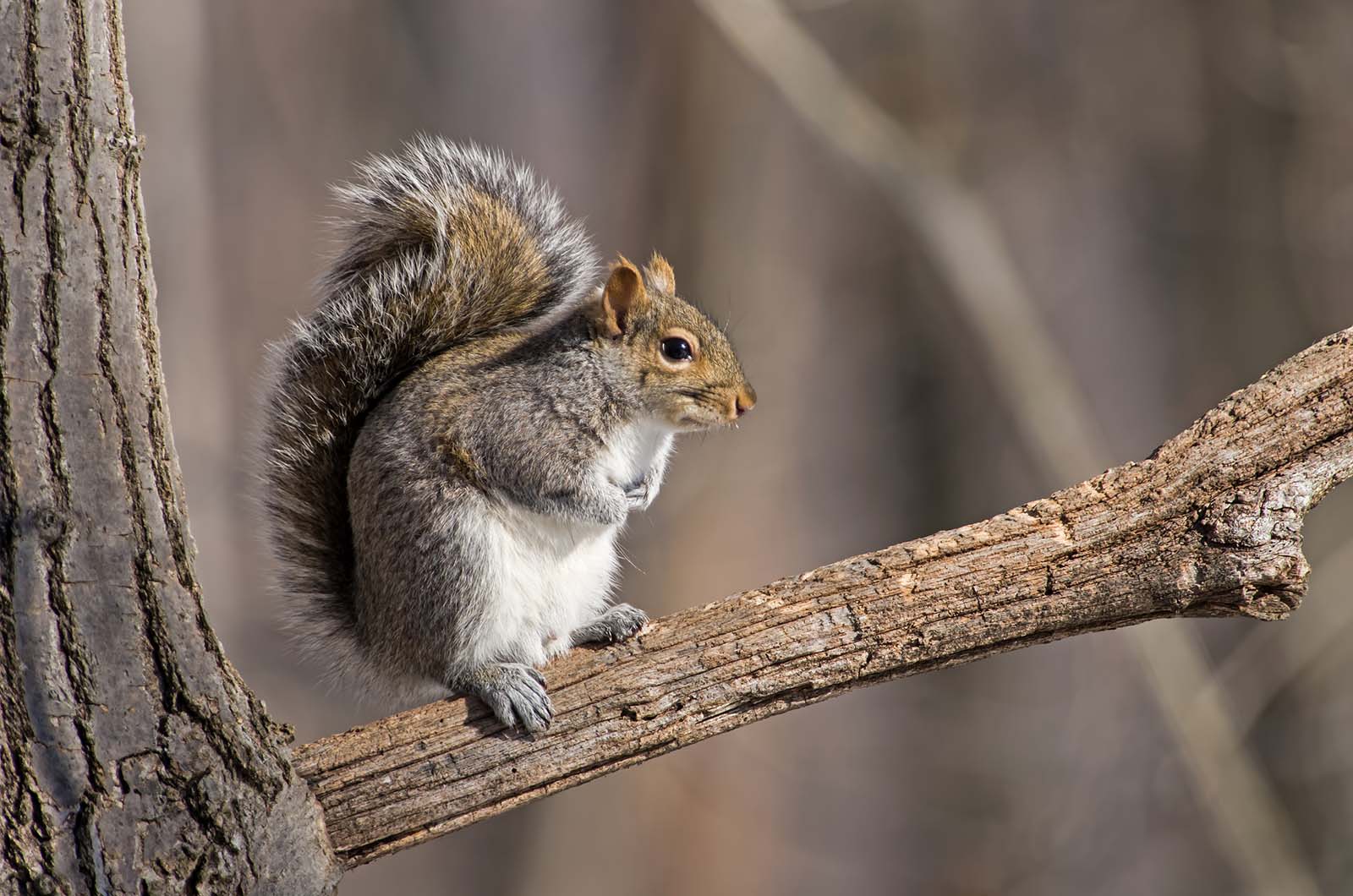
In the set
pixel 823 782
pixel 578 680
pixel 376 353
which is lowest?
pixel 578 680

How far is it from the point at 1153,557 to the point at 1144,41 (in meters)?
4.22

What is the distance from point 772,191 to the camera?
220 inches

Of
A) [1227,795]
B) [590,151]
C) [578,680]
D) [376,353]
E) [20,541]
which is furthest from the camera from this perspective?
[590,151]

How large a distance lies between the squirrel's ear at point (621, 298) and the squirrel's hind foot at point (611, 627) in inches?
19.3

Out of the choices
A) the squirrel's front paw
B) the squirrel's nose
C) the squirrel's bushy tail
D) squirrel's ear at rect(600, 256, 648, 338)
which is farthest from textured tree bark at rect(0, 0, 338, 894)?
the squirrel's nose

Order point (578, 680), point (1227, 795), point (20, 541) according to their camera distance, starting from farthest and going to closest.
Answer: point (1227, 795)
point (578, 680)
point (20, 541)

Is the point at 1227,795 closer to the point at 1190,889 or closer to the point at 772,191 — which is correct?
the point at 1190,889

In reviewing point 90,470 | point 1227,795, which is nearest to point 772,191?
point 1227,795

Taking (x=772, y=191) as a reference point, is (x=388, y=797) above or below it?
below

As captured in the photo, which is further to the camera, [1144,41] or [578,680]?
[1144,41]

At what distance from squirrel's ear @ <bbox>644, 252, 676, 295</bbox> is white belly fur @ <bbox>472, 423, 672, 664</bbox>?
0.29 m

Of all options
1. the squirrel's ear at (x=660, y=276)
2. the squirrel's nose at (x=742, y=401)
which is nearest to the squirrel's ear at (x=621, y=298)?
the squirrel's ear at (x=660, y=276)

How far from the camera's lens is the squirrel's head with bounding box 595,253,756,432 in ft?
7.09

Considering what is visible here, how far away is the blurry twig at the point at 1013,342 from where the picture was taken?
4.14m
